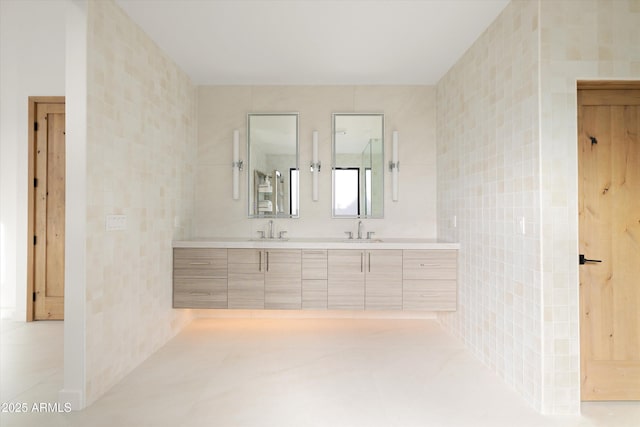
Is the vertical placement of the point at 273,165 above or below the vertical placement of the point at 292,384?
above

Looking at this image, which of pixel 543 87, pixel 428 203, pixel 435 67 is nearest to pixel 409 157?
pixel 428 203

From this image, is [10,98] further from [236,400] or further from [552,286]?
[552,286]

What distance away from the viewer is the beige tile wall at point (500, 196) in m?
2.44

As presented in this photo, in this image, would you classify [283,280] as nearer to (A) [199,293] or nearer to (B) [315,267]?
(B) [315,267]

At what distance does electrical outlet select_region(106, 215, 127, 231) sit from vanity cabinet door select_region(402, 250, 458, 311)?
2.61m

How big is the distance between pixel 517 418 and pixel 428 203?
259 centimetres

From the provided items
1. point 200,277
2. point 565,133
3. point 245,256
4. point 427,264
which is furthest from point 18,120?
point 565,133

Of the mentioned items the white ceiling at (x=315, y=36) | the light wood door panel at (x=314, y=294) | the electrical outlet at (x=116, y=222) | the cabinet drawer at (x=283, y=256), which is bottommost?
the light wood door panel at (x=314, y=294)

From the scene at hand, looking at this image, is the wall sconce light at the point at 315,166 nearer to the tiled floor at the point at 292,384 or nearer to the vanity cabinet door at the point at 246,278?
the vanity cabinet door at the point at 246,278

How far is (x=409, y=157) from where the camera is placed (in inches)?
176

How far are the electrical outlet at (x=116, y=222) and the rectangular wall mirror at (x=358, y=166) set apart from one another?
2328mm

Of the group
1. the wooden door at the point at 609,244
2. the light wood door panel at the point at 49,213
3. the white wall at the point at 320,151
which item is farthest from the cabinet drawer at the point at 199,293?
the wooden door at the point at 609,244

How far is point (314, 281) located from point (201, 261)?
120 centimetres

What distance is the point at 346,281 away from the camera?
12.6 ft
